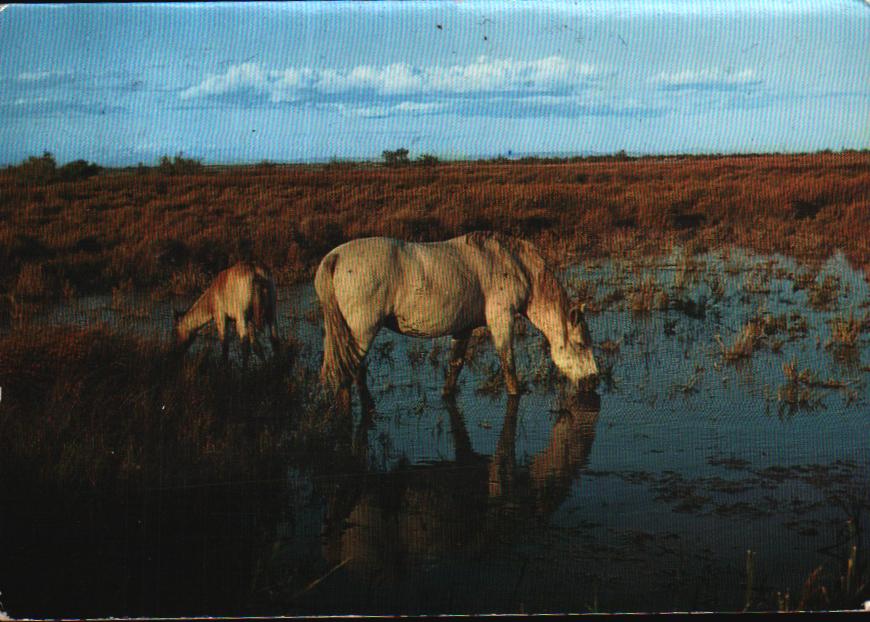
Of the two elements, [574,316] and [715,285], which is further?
[715,285]

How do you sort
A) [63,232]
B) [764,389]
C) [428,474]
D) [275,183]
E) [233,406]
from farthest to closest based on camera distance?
[275,183] → [63,232] → [764,389] → [233,406] → [428,474]

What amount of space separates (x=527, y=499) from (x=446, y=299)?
2.10 metres

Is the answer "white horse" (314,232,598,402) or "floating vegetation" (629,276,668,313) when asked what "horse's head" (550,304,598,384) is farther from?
"floating vegetation" (629,276,668,313)

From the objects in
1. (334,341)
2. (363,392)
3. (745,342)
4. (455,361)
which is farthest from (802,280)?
(334,341)

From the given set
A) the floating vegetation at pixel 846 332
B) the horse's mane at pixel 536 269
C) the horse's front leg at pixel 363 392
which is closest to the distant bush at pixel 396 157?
the horse's mane at pixel 536 269

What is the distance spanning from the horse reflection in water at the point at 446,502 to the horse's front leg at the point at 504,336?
530 mm

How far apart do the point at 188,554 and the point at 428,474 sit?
1.87 m

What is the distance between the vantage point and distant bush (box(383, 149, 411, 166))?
25.5ft

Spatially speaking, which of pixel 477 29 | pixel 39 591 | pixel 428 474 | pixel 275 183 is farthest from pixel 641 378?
pixel 39 591

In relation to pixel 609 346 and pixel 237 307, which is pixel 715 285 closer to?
pixel 609 346

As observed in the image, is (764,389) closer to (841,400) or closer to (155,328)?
(841,400)

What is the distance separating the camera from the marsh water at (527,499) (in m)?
5.68

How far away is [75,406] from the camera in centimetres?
698

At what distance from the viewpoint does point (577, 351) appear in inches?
318
